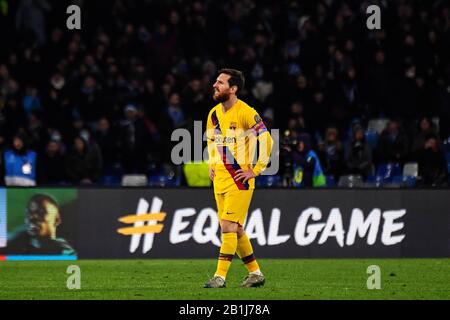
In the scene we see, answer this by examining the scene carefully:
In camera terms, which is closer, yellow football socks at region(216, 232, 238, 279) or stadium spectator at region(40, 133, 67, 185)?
yellow football socks at region(216, 232, 238, 279)

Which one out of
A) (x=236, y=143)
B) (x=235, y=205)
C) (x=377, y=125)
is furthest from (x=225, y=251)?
(x=377, y=125)

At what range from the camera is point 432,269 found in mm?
16250

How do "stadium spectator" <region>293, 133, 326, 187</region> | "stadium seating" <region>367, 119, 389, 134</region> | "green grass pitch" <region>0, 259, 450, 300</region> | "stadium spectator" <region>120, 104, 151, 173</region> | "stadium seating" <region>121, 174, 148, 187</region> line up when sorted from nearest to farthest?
"green grass pitch" <region>0, 259, 450, 300</region> < "stadium spectator" <region>293, 133, 326, 187</region> < "stadium seating" <region>121, 174, 148, 187</region> < "stadium spectator" <region>120, 104, 151, 173</region> < "stadium seating" <region>367, 119, 389, 134</region>

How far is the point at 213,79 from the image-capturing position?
2239cm

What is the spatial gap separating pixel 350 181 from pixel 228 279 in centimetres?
536

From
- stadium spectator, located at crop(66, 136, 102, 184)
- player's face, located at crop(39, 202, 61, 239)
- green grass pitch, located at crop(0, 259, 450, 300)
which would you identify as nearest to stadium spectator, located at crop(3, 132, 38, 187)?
stadium spectator, located at crop(66, 136, 102, 184)

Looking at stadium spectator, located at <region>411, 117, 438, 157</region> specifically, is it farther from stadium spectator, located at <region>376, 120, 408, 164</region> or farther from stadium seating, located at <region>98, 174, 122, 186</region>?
stadium seating, located at <region>98, 174, 122, 186</region>

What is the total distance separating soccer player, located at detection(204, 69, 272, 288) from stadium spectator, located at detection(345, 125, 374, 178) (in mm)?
7376

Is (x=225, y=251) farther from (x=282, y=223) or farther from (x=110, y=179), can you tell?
(x=110, y=179)

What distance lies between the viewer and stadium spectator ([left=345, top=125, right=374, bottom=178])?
20.0 metres

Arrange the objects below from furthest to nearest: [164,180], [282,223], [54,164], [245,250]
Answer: [54,164] < [164,180] < [282,223] < [245,250]

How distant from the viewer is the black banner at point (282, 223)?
18.3 m

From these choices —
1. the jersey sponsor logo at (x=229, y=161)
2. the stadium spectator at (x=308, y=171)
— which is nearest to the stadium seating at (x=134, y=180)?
the stadium spectator at (x=308, y=171)

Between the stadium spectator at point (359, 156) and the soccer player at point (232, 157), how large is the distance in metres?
7.38
